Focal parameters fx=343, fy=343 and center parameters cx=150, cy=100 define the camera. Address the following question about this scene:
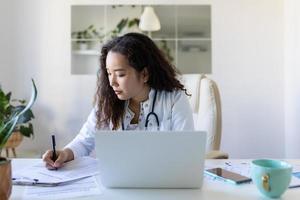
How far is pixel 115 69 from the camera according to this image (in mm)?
1339

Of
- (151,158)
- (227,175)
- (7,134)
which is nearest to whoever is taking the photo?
(7,134)

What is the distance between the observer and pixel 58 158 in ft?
3.64

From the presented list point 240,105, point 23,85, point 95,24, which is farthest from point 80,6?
point 240,105

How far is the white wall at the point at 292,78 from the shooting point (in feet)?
8.22

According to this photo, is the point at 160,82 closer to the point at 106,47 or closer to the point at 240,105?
the point at 106,47

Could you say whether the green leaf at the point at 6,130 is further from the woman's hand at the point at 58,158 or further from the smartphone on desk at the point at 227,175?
the smartphone on desk at the point at 227,175

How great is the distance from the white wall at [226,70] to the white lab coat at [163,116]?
4.78 feet

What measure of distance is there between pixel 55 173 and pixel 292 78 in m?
2.14

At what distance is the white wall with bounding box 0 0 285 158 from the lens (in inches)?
111

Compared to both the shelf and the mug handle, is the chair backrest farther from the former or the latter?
the shelf

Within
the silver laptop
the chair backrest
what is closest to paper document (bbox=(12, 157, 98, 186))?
the silver laptop

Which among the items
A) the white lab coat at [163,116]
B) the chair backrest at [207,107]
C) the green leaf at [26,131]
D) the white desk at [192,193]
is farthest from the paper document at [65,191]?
the green leaf at [26,131]

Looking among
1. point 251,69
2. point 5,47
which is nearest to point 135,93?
point 251,69

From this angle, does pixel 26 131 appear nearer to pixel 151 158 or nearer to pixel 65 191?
pixel 65 191
